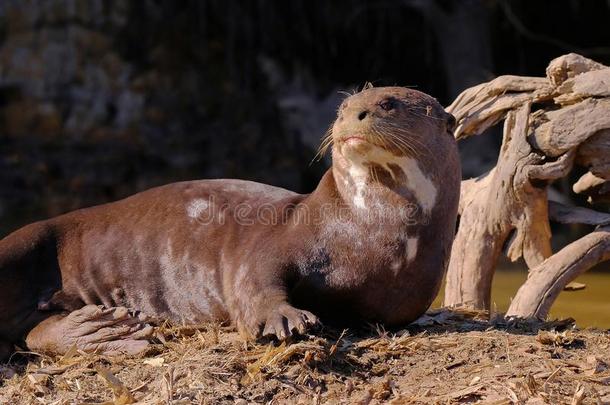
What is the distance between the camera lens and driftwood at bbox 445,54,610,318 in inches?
220

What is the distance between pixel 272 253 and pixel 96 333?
0.77m

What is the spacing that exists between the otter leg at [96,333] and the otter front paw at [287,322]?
577 millimetres

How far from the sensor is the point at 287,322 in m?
4.02

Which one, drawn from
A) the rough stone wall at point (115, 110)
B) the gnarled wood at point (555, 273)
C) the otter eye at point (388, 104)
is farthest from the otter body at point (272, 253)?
the rough stone wall at point (115, 110)

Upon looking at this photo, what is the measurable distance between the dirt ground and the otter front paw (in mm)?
51

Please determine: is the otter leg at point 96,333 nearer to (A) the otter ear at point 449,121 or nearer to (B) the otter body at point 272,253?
(B) the otter body at point 272,253

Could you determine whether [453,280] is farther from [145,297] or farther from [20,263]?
[20,263]

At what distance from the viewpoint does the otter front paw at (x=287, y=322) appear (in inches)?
157

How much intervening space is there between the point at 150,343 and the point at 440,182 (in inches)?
50.6

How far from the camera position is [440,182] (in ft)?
14.6

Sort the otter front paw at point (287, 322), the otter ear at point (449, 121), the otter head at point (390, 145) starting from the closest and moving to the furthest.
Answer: the otter front paw at point (287, 322), the otter head at point (390, 145), the otter ear at point (449, 121)

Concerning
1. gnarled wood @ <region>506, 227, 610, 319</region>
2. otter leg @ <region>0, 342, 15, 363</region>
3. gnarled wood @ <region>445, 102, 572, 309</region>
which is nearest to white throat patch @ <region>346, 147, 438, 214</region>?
gnarled wood @ <region>506, 227, 610, 319</region>

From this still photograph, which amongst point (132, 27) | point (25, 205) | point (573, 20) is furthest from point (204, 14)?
point (573, 20)

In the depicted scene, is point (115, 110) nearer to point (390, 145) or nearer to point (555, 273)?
point (555, 273)
